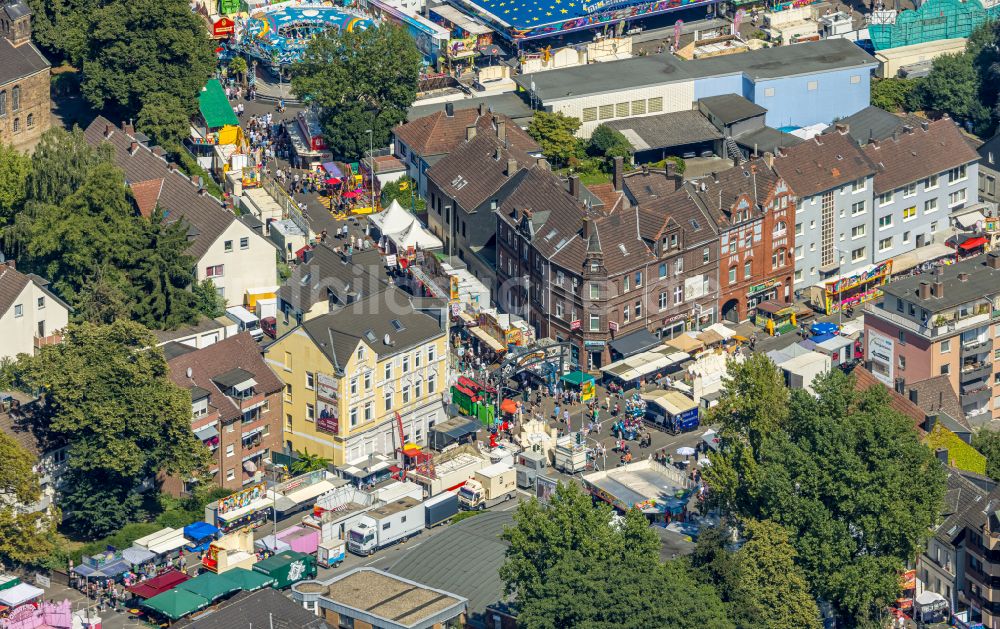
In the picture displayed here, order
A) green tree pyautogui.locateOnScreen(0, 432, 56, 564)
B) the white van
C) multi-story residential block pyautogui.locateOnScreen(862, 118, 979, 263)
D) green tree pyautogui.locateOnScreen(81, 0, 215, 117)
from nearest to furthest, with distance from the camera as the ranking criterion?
green tree pyautogui.locateOnScreen(0, 432, 56, 564), the white van, multi-story residential block pyautogui.locateOnScreen(862, 118, 979, 263), green tree pyautogui.locateOnScreen(81, 0, 215, 117)

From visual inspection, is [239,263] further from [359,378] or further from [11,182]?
[359,378]

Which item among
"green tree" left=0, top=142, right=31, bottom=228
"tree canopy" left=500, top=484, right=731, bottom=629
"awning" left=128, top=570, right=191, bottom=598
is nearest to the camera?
"tree canopy" left=500, top=484, right=731, bottom=629

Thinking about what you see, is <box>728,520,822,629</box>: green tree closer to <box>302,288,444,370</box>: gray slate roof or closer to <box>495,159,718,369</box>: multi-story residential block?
<box>302,288,444,370</box>: gray slate roof

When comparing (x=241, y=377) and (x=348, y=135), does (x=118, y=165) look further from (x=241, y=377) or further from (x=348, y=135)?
(x=241, y=377)

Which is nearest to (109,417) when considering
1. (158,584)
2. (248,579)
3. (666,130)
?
(158,584)

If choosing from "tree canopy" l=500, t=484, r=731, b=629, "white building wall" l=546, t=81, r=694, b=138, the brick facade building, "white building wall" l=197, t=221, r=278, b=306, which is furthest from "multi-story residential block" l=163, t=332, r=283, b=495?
"white building wall" l=546, t=81, r=694, b=138

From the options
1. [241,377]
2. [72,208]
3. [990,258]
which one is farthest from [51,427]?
[990,258]
